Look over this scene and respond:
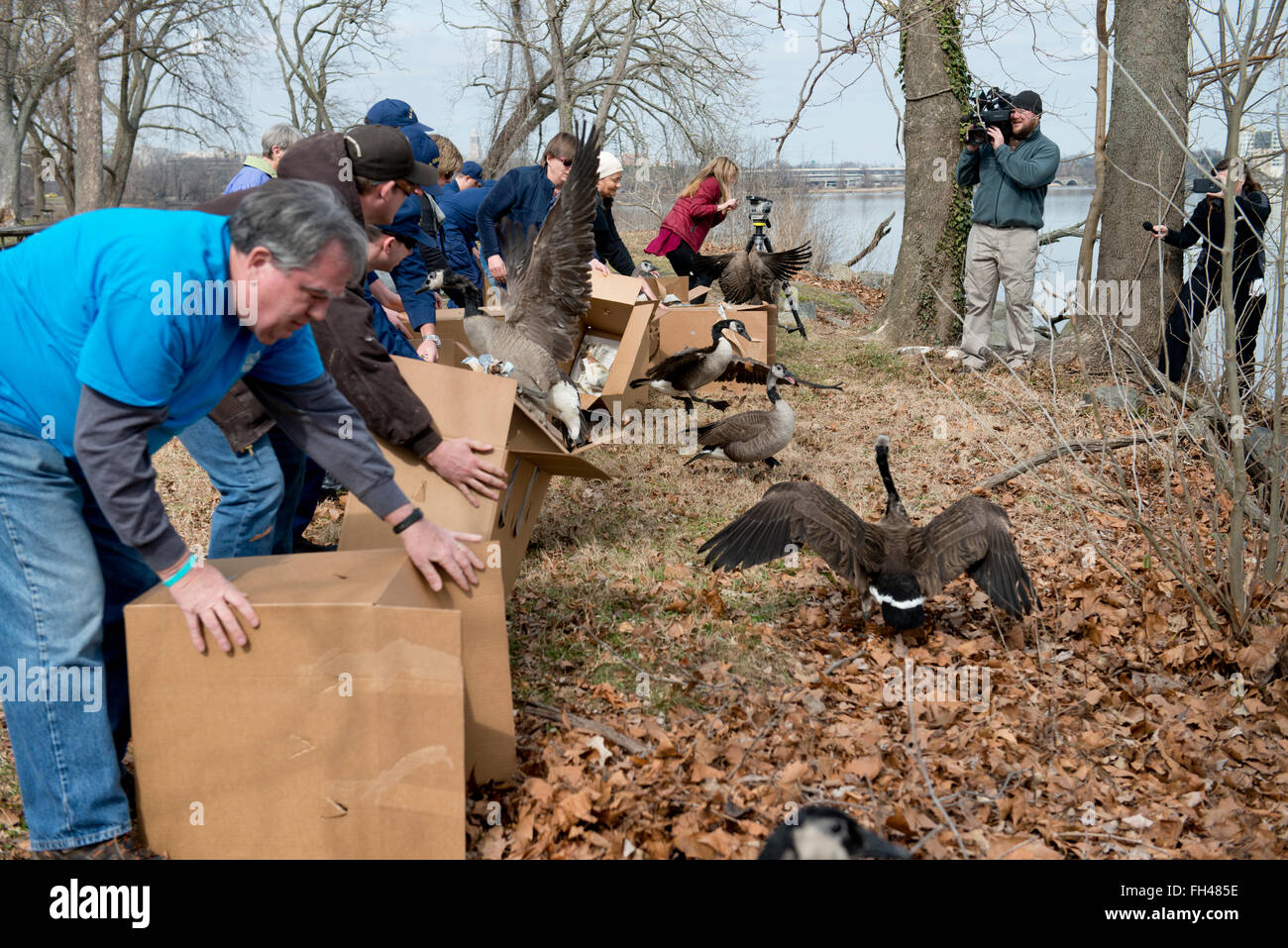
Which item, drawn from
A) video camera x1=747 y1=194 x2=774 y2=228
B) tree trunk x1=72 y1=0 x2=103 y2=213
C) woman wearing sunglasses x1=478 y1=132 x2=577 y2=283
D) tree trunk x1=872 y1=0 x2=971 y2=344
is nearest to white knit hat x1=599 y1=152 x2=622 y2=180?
woman wearing sunglasses x1=478 y1=132 x2=577 y2=283

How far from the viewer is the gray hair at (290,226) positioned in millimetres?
2283

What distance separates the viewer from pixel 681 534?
224 inches

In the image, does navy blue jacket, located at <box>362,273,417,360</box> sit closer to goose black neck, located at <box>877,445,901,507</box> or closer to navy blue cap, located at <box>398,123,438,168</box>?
goose black neck, located at <box>877,445,901,507</box>

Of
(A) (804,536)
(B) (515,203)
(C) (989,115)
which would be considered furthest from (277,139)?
(C) (989,115)

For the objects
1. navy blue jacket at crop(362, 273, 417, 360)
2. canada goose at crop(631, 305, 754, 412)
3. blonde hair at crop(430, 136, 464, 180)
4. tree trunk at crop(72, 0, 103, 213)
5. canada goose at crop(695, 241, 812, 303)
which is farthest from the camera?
tree trunk at crop(72, 0, 103, 213)

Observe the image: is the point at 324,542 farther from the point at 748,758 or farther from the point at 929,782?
the point at 929,782

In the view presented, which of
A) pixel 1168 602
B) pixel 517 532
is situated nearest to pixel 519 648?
pixel 517 532

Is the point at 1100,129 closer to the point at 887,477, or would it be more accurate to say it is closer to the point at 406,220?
the point at 887,477

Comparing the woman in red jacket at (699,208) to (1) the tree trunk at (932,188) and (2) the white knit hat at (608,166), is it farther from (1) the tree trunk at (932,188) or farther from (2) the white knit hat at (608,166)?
(2) the white knit hat at (608,166)

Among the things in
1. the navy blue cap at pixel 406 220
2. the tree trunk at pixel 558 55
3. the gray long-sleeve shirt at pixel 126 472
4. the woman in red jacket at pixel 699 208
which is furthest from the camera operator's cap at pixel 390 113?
the tree trunk at pixel 558 55

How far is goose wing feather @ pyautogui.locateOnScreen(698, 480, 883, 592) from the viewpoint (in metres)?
4.33

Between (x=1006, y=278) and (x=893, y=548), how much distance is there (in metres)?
6.43

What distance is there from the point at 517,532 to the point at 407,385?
1.01m

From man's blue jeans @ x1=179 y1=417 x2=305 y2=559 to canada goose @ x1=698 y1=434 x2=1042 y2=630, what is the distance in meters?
1.96
